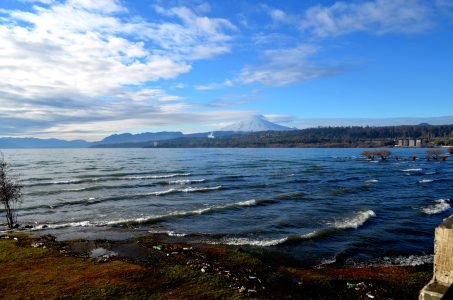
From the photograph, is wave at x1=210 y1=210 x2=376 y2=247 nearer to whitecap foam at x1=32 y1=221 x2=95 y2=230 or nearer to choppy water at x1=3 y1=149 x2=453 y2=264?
choppy water at x1=3 y1=149 x2=453 y2=264

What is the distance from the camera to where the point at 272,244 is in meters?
25.5

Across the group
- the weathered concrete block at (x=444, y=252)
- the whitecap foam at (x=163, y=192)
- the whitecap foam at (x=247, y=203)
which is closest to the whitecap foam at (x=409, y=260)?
the weathered concrete block at (x=444, y=252)

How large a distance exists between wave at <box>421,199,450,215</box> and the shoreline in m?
17.9

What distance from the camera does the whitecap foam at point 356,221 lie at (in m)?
30.4

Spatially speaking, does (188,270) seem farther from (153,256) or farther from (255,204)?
(255,204)

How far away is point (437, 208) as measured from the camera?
37.6 m

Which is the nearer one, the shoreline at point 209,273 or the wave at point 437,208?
the shoreline at point 209,273

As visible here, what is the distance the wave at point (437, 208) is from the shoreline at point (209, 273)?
17.9m

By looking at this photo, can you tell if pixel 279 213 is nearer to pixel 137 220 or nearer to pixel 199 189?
pixel 137 220

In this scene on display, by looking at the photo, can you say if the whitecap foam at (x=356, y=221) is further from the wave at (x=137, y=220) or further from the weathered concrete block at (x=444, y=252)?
the weathered concrete block at (x=444, y=252)

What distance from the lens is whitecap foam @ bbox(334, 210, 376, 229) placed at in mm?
30375

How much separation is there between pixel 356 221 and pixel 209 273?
18.9 metres

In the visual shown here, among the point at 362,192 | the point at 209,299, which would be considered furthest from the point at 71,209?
the point at 362,192

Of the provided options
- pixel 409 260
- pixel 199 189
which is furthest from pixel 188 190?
pixel 409 260
